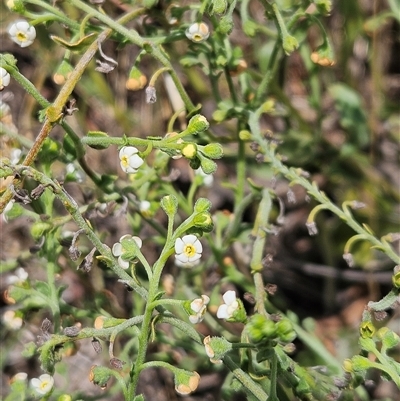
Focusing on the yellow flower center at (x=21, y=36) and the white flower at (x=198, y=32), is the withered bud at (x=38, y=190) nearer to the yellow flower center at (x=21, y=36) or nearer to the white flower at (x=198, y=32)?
the yellow flower center at (x=21, y=36)

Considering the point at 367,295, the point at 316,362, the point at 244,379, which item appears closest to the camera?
the point at 244,379

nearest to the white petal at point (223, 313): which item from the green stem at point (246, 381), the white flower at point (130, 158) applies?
the green stem at point (246, 381)

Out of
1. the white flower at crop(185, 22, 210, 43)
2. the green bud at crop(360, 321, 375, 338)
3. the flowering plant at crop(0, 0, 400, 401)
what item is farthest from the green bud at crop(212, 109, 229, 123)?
the green bud at crop(360, 321, 375, 338)

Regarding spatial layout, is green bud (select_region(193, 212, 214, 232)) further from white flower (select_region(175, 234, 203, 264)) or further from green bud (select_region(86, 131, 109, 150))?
green bud (select_region(86, 131, 109, 150))

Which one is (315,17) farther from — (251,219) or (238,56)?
(251,219)

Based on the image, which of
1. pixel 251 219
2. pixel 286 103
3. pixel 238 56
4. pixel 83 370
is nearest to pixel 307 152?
pixel 286 103

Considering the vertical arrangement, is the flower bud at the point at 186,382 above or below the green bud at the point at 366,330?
below

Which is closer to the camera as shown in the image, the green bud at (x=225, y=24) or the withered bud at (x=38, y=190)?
the withered bud at (x=38, y=190)

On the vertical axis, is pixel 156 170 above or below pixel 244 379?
above
